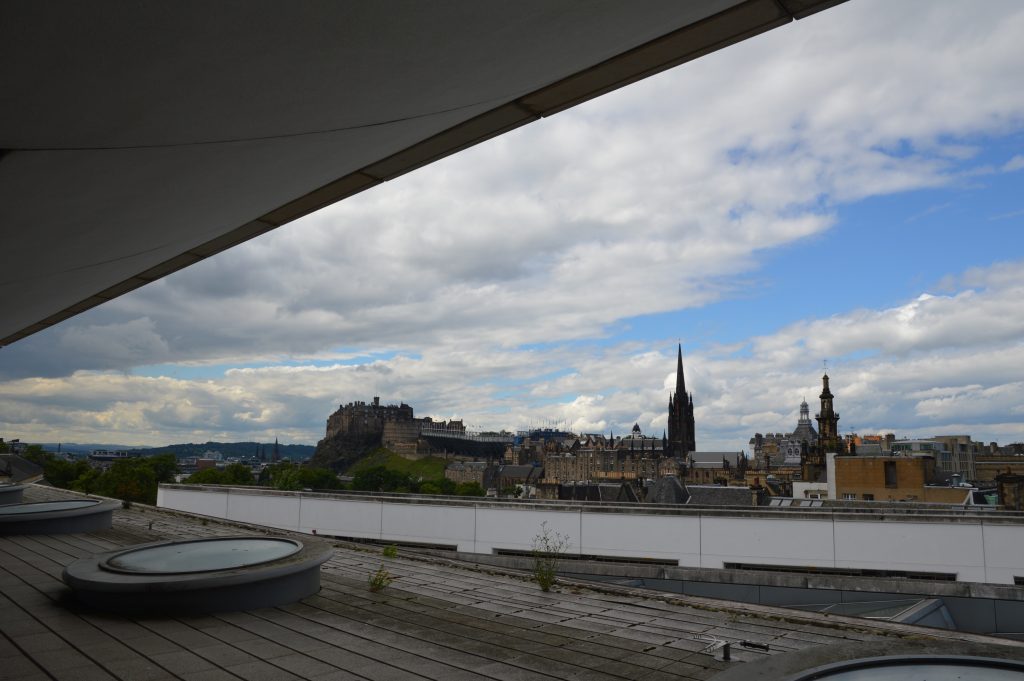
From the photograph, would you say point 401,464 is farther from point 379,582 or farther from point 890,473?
point 379,582

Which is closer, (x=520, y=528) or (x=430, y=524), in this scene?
(x=520, y=528)

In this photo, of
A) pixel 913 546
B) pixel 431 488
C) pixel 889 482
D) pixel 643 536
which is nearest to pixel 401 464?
pixel 431 488

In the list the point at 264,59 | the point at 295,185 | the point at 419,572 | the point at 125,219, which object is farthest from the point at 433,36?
the point at 419,572

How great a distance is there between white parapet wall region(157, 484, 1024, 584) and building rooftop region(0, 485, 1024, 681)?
470 inches

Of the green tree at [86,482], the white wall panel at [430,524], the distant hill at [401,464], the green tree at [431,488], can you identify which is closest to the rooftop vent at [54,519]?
the white wall panel at [430,524]

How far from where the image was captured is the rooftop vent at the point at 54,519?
8.84 metres

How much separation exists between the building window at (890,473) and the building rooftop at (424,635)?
173ft

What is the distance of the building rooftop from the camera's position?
385 cm

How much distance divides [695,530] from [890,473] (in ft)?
136

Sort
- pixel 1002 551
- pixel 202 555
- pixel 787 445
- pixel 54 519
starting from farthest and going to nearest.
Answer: pixel 787 445, pixel 1002 551, pixel 54 519, pixel 202 555

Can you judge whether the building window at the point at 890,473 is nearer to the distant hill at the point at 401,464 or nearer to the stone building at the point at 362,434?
the distant hill at the point at 401,464

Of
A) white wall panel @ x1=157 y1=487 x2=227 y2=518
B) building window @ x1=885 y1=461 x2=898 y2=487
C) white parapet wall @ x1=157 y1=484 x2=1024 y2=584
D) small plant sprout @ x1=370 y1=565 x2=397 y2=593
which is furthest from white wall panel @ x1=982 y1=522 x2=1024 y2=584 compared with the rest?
building window @ x1=885 y1=461 x2=898 y2=487

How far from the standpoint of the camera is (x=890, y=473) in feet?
166

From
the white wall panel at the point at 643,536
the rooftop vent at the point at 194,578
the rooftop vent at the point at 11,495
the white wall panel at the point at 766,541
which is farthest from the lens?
the white wall panel at the point at 643,536
